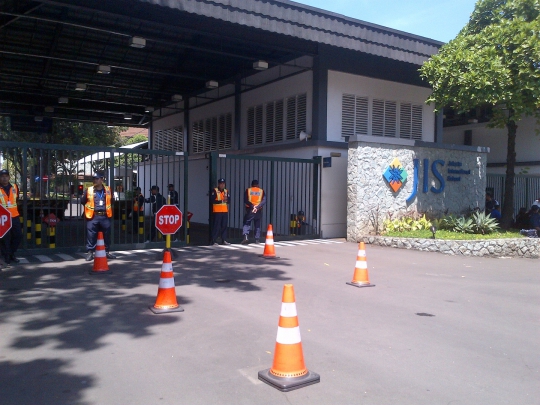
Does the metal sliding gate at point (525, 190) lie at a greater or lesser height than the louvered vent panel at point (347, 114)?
lesser

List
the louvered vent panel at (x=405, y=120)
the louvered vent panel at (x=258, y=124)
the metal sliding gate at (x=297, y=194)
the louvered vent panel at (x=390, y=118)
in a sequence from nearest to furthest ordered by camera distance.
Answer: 1. the metal sliding gate at (x=297, y=194)
2. the louvered vent panel at (x=390, y=118)
3. the louvered vent panel at (x=405, y=120)
4. the louvered vent panel at (x=258, y=124)

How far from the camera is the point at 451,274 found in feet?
35.0

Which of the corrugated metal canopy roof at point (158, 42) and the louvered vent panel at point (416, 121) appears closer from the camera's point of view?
the corrugated metal canopy roof at point (158, 42)

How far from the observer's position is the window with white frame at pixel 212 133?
2134 cm

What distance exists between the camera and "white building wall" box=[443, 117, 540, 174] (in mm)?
23062

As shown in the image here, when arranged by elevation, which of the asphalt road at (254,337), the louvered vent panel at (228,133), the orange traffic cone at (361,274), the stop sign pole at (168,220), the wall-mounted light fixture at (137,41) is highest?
the wall-mounted light fixture at (137,41)

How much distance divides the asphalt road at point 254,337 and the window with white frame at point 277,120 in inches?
307

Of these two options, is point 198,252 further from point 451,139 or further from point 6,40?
point 451,139

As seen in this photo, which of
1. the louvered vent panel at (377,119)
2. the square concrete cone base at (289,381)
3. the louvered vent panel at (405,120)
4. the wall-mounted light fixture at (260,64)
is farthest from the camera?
the louvered vent panel at (405,120)

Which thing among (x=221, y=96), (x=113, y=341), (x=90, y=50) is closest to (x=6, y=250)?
(x=113, y=341)

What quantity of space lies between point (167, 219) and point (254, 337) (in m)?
4.33

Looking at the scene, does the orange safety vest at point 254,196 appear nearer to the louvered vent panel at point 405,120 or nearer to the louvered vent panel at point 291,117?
the louvered vent panel at point 291,117

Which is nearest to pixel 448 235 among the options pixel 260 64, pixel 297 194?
pixel 297 194

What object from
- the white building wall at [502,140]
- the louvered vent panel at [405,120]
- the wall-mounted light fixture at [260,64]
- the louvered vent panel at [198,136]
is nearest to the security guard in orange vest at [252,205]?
the wall-mounted light fixture at [260,64]
